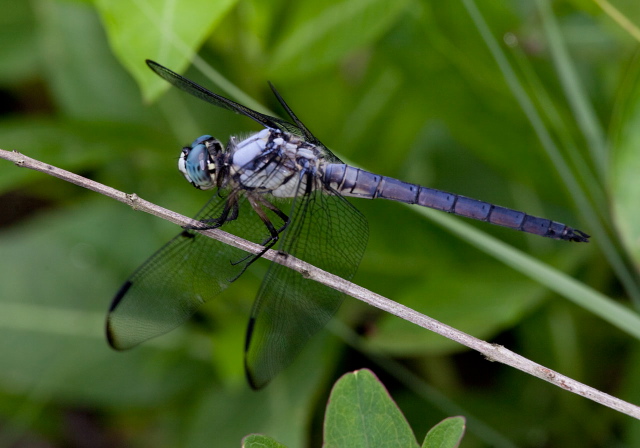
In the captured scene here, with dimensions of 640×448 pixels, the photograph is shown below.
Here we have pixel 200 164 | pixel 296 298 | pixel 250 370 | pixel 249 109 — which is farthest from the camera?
pixel 249 109

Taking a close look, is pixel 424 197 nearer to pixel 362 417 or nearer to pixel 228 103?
pixel 228 103

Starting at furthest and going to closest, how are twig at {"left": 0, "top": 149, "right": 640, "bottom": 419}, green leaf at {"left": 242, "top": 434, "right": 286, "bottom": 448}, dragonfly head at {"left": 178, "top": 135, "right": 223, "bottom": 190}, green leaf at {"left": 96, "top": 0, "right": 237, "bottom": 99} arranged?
dragonfly head at {"left": 178, "top": 135, "right": 223, "bottom": 190}, green leaf at {"left": 96, "top": 0, "right": 237, "bottom": 99}, twig at {"left": 0, "top": 149, "right": 640, "bottom": 419}, green leaf at {"left": 242, "top": 434, "right": 286, "bottom": 448}

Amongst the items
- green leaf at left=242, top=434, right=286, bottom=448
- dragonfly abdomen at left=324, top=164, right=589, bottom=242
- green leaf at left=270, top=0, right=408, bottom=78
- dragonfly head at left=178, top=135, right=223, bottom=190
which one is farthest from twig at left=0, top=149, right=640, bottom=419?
green leaf at left=270, top=0, right=408, bottom=78

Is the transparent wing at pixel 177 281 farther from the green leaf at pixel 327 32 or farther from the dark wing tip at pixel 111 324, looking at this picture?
the green leaf at pixel 327 32

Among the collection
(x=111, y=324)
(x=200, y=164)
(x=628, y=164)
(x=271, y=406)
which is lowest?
(x=271, y=406)

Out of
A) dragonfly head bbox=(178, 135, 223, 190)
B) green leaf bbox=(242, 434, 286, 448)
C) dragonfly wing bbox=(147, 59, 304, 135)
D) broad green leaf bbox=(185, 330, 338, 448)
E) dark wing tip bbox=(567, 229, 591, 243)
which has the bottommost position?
broad green leaf bbox=(185, 330, 338, 448)

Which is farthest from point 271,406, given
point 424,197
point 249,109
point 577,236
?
point 577,236

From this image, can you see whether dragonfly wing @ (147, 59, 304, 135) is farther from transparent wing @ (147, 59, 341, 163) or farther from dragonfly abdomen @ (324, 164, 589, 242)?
dragonfly abdomen @ (324, 164, 589, 242)

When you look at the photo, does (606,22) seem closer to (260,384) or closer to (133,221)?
(260,384)
